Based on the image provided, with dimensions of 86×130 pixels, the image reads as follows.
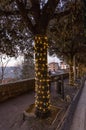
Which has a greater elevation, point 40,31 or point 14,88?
point 40,31

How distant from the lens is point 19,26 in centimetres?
955

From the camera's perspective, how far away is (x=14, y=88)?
1190cm

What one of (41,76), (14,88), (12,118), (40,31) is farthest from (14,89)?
(40,31)

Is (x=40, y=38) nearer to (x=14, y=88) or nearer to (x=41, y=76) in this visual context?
(x=41, y=76)

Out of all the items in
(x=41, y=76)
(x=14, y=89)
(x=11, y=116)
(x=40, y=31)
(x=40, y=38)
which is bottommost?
(x=11, y=116)

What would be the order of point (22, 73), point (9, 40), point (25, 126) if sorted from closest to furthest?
point (25, 126) → point (9, 40) → point (22, 73)

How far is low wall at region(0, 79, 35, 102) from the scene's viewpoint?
1042 cm

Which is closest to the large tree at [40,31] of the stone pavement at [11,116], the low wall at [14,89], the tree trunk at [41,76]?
the tree trunk at [41,76]

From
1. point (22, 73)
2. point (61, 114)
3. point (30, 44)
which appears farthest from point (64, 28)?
point (22, 73)

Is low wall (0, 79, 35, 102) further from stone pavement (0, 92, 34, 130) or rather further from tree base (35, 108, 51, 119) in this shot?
tree base (35, 108, 51, 119)

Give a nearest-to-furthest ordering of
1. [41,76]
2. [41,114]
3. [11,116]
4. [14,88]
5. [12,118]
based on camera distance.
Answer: [12,118] < [11,116] < [41,114] < [41,76] < [14,88]

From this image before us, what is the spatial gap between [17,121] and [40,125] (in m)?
0.76

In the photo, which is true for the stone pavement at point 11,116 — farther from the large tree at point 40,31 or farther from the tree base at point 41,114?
the large tree at point 40,31

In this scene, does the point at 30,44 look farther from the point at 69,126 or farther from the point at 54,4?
the point at 69,126
